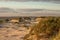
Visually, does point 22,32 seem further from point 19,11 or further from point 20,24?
point 19,11

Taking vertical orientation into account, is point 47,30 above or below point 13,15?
below

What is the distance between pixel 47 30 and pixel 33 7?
2.19 ft

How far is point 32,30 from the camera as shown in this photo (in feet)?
5.06

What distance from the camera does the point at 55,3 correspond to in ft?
2.99

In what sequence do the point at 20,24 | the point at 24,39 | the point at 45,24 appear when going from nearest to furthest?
1. the point at 20,24
2. the point at 24,39
3. the point at 45,24

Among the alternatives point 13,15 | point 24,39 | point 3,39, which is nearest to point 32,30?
point 24,39

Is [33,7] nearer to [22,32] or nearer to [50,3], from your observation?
[50,3]

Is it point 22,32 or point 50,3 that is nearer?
point 50,3

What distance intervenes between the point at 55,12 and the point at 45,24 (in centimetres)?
67

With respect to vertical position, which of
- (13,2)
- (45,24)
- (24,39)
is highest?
(13,2)

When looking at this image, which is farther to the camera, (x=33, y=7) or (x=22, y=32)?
(x=22, y=32)

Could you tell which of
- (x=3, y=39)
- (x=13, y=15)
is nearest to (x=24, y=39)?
(x=3, y=39)

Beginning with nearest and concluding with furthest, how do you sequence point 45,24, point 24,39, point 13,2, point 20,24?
point 13,2 → point 20,24 → point 24,39 → point 45,24

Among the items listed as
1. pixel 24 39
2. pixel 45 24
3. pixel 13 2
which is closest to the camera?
pixel 13 2
